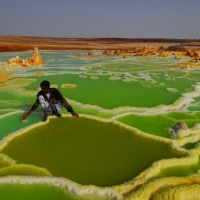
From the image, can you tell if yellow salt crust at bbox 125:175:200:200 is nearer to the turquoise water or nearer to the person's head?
the turquoise water

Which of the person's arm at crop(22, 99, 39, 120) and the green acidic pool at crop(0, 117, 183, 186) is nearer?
the green acidic pool at crop(0, 117, 183, 186)

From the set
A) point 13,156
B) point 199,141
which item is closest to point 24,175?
point 13,156

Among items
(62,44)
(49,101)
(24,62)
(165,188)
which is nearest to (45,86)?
(49,101)

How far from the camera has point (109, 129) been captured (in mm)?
4680

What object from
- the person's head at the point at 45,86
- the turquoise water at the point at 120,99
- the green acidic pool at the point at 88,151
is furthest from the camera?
the turquoise water at the point at 120,99

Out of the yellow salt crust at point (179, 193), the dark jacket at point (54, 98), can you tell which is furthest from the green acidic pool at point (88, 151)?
the yellow salt crust at point (179, 193)

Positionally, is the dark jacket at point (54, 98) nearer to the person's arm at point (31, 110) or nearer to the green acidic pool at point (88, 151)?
the person's arm at point (31, 110)

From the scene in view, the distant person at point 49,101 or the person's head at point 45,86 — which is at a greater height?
the person's head at point 45,86

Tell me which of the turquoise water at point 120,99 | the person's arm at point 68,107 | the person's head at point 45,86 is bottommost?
the turquoise water at point 120,99

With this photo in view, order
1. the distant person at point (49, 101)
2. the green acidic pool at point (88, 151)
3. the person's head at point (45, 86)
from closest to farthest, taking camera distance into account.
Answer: the green acidic pool at point (88, 151)
the person's head at point (45, 86)
the distant person at point (49, 101)

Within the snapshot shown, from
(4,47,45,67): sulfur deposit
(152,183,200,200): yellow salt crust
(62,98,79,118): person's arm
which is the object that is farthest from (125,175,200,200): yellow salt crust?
(4,47,45,67): sulfur deposit

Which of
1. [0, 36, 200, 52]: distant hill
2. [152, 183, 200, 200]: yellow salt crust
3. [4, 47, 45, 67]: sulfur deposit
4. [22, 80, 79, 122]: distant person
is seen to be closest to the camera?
[152, 183, 200, 200]: yellow salt crust

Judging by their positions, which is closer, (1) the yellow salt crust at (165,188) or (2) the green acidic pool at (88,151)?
(1) the yellow salt crust at (165,188)

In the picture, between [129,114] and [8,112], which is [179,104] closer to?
[129,114]
